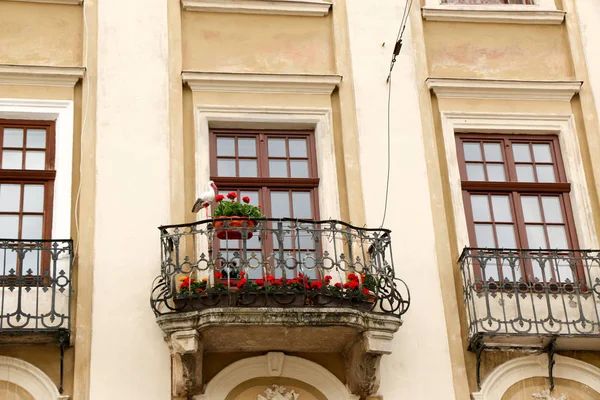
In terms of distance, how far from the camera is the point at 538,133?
13945 millimetres

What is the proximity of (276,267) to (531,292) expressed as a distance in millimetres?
2590

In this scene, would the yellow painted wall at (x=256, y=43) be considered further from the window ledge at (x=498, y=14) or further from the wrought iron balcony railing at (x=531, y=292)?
the wrought iron balcony railing at (x=531, y=292)

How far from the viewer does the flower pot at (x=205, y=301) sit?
1170cm

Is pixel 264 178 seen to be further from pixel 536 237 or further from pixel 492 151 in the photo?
pixel 536 237

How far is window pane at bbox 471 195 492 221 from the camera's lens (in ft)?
44.1

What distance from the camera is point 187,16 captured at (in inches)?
554

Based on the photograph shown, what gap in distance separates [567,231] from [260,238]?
11.5ft

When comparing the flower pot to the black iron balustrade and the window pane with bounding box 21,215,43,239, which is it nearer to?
the black iron balustrade

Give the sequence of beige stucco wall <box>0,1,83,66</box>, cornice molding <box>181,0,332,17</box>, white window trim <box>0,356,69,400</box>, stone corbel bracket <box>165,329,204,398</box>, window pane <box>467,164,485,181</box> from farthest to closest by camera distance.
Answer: cornice molding <box>181,0,332,17</box> → window pane <box>467,164,485,181</box> → beige stucco wall <box>0,1,83,66</box> → white window trim <box>0,356,69,400</box> → stone corbel bracket <box>165,329,204,398</box>

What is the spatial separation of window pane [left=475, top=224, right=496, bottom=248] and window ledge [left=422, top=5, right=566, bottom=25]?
2.59 m

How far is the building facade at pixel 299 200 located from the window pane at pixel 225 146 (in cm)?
3

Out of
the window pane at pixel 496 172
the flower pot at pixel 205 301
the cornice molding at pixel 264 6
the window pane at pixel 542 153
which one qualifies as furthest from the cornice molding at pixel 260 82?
the flower pot at pixel 205 301

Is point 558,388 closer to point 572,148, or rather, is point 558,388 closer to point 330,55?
point 572,148

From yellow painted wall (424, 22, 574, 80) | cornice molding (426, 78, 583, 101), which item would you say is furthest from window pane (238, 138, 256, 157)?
yellow painted wall (424, 22, 574, 80)
